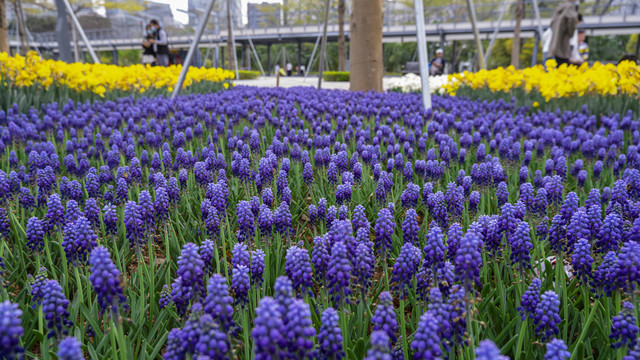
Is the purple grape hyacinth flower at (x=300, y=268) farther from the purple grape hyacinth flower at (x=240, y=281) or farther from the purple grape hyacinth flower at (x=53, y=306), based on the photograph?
the purple grape hyacinth flower at (x=53, y=306)

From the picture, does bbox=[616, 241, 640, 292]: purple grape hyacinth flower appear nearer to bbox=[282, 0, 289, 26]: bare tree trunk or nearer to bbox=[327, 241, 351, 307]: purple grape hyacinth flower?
bbox=[327, 241, 351, 307]: purple grape hyacinth flower

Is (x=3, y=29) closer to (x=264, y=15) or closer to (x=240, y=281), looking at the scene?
(x=240, y=281)

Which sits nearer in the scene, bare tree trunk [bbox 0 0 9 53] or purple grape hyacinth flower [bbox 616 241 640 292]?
purple grape hyacinth flower [bbox 616 241 640 292]

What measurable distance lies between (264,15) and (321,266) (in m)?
56.5

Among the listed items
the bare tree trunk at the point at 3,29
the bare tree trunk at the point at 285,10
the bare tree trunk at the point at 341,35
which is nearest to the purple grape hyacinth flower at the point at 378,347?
the bare tree trunk at the point at 3,29

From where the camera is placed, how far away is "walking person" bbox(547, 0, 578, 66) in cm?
1116

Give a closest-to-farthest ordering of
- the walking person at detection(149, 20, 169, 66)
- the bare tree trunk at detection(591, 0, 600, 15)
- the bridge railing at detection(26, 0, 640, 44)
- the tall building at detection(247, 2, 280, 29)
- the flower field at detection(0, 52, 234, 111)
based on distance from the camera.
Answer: the flower field at detection(0, 52, 234, 111) → the walking person at detection(149, 20, 169, 66) → the bridge railing at detection(26, 0, 640, 44) → the bare tree trunk at detection(591, 0, 600, 15) → the tall building at detection(247, 2, 280, 29)

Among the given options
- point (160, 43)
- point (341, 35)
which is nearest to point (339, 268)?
point (160, 43)

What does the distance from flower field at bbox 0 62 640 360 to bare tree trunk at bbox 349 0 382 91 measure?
6.31m

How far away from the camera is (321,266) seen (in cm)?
177

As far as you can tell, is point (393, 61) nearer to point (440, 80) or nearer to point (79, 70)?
point (440, 80)

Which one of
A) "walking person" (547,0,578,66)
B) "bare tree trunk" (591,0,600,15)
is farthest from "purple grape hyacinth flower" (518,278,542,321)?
"bare tree trunk" (591,0,600,15)

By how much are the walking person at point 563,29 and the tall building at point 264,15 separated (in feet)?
147

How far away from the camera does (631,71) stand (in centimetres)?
781
